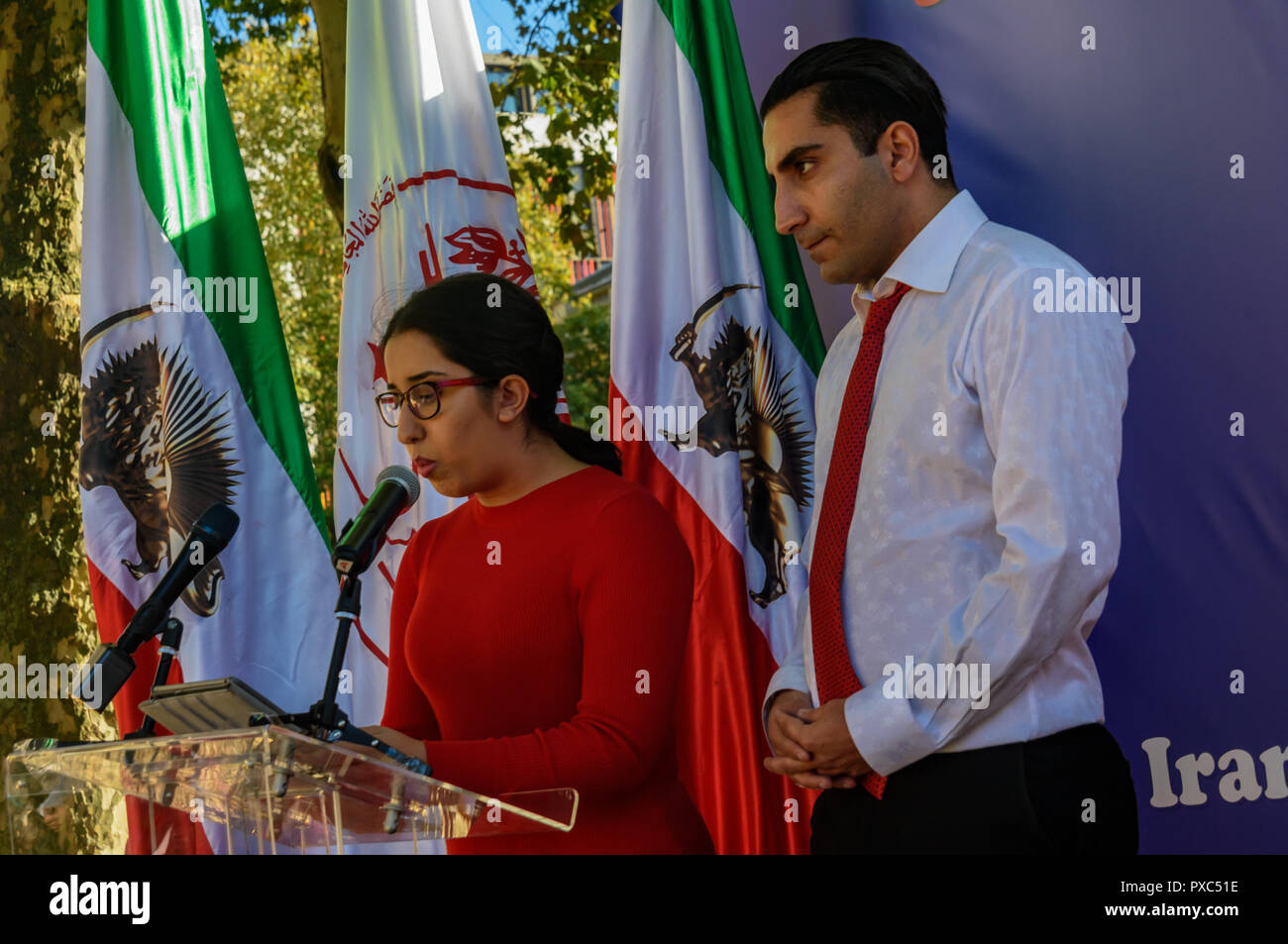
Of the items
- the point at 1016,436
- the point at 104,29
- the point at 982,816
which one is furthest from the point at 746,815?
the point at 104,29

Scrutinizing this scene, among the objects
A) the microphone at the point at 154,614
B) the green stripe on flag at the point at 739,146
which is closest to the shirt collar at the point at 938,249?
the microphone at the point at 154,614

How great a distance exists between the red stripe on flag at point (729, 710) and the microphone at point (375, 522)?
5.01 feet

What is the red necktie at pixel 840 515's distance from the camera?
2271 millimetres

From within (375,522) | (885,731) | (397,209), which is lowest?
(885,731)

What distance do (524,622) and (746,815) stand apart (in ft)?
4.60

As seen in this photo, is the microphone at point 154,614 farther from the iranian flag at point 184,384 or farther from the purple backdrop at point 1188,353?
the purple backdrop at point 1188,353

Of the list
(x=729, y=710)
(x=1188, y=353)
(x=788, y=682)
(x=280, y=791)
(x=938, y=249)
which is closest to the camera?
(x=280, y=791)

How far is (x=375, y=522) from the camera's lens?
199 centimetres

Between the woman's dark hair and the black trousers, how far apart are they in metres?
0.97

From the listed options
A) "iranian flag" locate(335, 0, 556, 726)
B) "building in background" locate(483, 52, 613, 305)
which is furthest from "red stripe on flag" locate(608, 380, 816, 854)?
"building in background" locate(483, 52, 613, 305)

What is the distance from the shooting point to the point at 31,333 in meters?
4.60

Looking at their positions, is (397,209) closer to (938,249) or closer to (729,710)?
(729,710)

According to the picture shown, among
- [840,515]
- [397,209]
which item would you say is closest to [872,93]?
[840,515]

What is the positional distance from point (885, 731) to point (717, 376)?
1716mm
